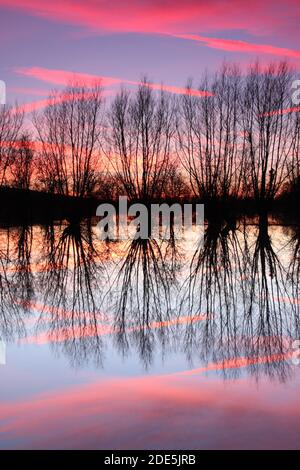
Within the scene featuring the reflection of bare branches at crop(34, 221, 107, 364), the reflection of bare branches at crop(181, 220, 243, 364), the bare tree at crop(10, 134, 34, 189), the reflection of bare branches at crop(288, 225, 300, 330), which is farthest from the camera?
the bare tree at crop(10, 134, 34, 189)

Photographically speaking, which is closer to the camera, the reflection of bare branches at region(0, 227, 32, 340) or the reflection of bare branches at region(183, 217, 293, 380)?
the reflection of bare branches at region(183, 217, 293, 380)

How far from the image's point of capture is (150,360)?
3.71m

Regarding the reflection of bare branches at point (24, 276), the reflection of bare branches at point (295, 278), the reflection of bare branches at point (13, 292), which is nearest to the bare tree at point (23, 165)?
the reflection of bare branches at point (24, 276)

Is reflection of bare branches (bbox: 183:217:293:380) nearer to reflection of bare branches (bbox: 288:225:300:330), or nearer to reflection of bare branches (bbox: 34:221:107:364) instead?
reflection of bare branches (bbox: 288:225:300:330)

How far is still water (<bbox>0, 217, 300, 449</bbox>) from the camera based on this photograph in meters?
2.62

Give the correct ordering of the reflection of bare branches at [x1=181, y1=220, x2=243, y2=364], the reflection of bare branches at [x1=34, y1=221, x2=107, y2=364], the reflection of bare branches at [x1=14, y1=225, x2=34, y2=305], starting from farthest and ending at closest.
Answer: the reflection of bare branches at [x1=14, y1=225, x2=34, y2=305] → the reflection of bare branches at [x1=181, y1=220, x2=243, y2=364] → the reflection of bare branches at [x1=34, y1=221, x2=107, y2=364]

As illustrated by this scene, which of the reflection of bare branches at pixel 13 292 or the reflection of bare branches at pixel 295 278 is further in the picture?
the reflection of bare branches at pixel 295 278

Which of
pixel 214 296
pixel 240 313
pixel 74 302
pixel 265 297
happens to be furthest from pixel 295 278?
pixel 74 302

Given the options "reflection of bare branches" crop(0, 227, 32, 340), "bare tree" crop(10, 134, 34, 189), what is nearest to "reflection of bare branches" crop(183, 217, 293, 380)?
"reflection of bare branches" crop(0, 227, 32, 340)

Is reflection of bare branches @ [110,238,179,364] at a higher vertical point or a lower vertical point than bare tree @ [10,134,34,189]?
lower

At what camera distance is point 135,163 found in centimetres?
2469

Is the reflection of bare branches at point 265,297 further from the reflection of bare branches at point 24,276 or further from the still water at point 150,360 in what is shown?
the reflection of bare branches at point 24,276

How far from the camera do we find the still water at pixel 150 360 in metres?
2.62
